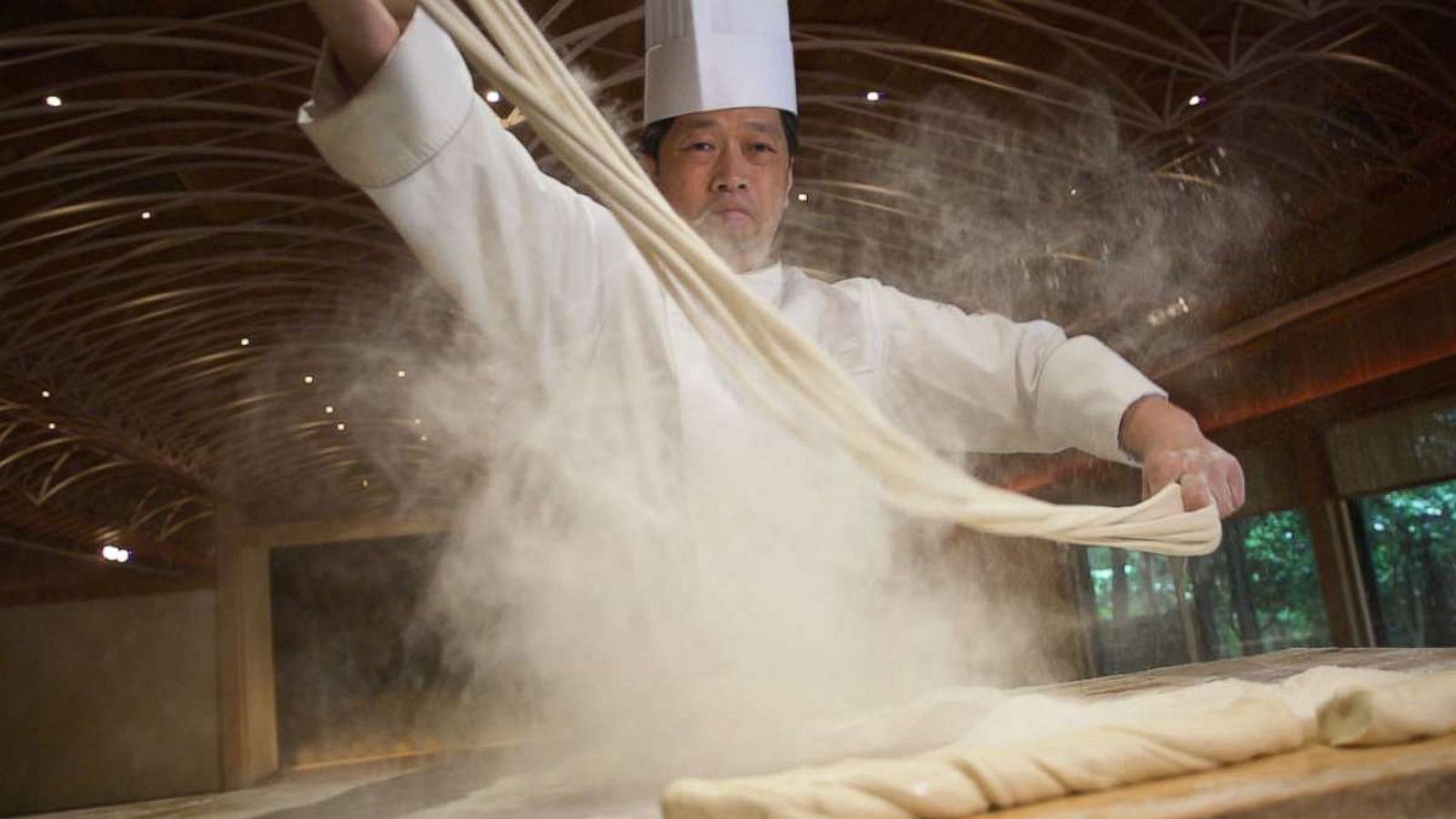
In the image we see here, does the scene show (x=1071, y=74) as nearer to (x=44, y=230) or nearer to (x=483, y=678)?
(x=483, y=678)

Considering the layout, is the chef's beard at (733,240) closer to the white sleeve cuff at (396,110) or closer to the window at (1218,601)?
the white sleeve cuff at (396,110)

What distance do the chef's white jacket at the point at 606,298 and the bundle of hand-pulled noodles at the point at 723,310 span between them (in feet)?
0.24

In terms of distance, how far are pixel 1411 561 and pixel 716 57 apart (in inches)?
119

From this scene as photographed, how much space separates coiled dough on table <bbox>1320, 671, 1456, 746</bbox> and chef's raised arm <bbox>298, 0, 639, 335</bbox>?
32.5 inches

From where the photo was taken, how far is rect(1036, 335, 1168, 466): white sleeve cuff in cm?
137

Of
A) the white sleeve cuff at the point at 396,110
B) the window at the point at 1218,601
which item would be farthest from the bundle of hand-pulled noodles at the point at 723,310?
the window at the point at 1218,601

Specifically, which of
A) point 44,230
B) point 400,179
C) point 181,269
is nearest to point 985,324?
point 400,179

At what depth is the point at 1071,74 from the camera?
10.4 ft

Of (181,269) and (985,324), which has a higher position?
(181,269)

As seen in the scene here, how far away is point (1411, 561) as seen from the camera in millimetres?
3311

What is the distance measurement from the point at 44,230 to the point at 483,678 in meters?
4.32

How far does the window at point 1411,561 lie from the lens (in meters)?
2.81

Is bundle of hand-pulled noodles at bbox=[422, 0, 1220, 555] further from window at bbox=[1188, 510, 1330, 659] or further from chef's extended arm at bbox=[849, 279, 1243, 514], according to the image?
window at bbox=[1188, 510, 1330, 659]

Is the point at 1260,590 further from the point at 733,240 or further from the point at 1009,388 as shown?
the point at 733,240
